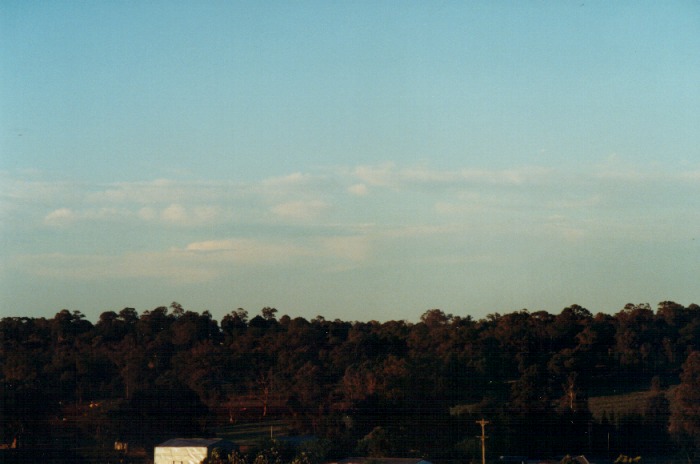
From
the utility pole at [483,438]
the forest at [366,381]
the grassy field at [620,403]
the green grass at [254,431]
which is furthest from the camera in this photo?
the grassy field at [620,403]

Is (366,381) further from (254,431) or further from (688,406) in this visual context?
(688,406)

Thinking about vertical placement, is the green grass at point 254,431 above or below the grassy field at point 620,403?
below

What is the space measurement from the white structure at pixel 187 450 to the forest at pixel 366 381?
3.23 feet

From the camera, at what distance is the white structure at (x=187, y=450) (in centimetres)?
2173

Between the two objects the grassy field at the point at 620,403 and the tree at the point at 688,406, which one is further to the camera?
the grassy field at the point at 620,403

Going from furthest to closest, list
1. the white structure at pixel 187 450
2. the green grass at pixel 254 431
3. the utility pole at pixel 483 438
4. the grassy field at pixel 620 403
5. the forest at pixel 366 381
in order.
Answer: the grassy field at pixel 620 403
the green grass at pixel 254 431
the forest at pixel 366 381
the white structure at pixel 187 450
the utility pole at pixel 483 438

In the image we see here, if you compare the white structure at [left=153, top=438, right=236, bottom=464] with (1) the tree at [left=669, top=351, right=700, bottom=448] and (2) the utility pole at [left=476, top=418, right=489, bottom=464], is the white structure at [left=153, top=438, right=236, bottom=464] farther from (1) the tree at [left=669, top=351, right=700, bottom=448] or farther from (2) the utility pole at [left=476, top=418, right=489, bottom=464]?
(1) the tree at [left=669, top=351, right=700, bottom=448]

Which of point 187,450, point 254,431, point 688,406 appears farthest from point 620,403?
point 187,450

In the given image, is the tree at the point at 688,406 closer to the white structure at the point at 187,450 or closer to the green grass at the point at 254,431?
the green grass at the point at 254,431

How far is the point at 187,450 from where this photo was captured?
22047 millimetres

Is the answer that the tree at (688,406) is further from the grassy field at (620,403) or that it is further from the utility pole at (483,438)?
the utility pole at (483,438)

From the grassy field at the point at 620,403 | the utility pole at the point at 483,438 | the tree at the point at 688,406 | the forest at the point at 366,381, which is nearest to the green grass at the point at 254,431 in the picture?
the forest at the point at 366,381

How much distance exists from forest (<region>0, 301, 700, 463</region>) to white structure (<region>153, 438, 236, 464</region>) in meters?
0.98

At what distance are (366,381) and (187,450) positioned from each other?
5.94 metres
